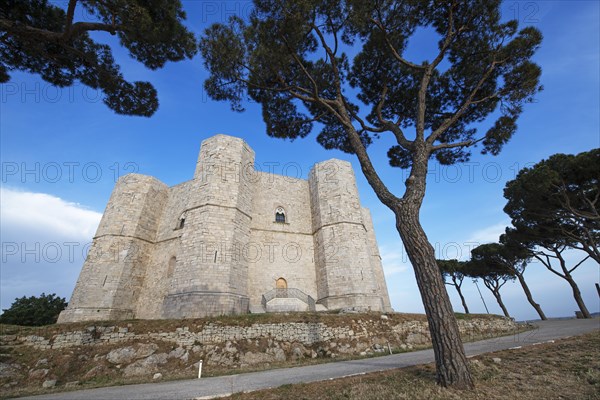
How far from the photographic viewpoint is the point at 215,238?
12984 mm

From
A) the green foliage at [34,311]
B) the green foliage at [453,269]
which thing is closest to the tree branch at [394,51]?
the green foliage at [453,269]

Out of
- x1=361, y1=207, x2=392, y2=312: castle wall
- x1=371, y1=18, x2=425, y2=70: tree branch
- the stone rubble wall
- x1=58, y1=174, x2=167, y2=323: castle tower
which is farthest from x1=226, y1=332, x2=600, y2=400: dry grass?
x1=361, y1=207, x2=392, y2=312: castle wall

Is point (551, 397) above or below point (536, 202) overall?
below

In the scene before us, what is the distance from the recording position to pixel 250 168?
659 inches

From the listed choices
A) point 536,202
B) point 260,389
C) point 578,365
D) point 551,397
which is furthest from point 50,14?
point 536,202

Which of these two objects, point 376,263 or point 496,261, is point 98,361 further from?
point 496,261

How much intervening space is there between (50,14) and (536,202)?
2056cm

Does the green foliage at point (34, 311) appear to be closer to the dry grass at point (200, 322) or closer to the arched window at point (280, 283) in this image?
the dry grass at point (200, 322)

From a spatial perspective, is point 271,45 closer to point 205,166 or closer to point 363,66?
point 363,66

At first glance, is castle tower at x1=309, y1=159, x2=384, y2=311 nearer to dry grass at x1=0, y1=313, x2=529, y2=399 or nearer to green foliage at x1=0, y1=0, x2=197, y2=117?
dry grass at x1=0, y1=313, x2=529, y2=399

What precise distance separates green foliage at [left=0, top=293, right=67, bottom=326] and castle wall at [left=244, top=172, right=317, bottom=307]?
50.2 feet

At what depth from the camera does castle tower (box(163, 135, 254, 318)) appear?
463 inches

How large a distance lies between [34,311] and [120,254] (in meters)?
10.9

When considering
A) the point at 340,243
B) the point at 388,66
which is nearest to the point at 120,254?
the point at 340,243
